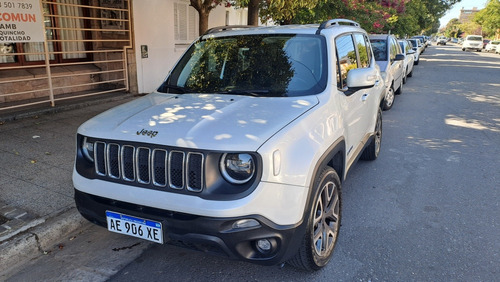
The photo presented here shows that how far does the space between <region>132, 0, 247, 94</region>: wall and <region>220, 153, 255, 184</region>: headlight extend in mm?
7859

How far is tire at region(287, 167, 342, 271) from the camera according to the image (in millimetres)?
2762

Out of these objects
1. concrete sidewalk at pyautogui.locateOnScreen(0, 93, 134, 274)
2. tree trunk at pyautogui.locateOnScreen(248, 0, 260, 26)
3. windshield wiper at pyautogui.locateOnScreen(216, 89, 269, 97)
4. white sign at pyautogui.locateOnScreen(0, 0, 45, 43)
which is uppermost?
tree trunk at pyautogui.locateOnScreen(248, 0, 260, 26)

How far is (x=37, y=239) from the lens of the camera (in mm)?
3355

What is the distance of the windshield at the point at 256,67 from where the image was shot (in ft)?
11.2

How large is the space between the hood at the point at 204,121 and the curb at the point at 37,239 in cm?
113

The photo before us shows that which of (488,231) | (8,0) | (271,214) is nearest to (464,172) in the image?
(488,231)

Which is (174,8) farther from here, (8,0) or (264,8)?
(8,0)

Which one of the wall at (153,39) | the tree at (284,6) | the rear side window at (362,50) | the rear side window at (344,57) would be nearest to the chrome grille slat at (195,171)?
the rear side window at (344,57)

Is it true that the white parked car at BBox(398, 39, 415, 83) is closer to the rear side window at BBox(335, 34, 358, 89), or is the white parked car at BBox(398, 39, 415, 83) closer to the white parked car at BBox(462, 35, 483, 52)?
the rear side window at BBox(335, 34, 358, 89)

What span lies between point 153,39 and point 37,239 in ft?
24.8

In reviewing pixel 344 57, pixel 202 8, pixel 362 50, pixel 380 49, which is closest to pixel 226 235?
pixel 344 57

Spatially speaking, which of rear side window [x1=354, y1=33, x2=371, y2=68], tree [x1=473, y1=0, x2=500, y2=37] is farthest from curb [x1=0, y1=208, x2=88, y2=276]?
tree [x1=473, y1=0, x2=500, y2=37]

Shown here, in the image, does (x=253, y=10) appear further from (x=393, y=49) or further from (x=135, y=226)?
(x=135, y=226)

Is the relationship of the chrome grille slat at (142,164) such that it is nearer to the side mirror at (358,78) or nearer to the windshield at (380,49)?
the side mirror at (358,78)
